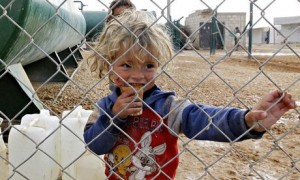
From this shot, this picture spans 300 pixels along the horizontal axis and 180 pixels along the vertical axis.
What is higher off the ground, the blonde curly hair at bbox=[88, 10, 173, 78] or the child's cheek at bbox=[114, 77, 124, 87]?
the blonde curly hair at bbox=[88, 10, 173, 78]

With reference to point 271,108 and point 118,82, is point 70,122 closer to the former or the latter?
point 118,82

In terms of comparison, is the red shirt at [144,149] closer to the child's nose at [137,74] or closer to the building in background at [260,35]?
the child's nose at [137,74]

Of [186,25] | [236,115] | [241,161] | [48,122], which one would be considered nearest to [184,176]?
[241,161]

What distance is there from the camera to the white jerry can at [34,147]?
2.11 meters

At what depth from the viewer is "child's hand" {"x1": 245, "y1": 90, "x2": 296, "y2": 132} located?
52.3 inches

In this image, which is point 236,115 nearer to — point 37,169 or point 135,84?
A: point 135,84

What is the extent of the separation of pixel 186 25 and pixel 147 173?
2472 centimetres

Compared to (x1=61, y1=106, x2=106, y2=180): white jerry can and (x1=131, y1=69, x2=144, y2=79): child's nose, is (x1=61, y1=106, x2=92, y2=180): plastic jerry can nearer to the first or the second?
(x1=61, y1=106, x2=106, y2=180): white jerry can

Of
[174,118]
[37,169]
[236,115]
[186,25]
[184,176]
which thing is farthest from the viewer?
[186,25]

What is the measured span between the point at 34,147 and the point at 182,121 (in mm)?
932

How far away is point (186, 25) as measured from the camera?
25.8 m

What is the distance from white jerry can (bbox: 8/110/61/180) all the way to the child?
22.9 inches

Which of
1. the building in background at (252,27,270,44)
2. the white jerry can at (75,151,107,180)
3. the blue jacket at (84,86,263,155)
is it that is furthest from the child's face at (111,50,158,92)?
the building in background at (252,27,270,44)

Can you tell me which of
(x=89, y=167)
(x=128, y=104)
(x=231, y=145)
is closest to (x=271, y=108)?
(x=231, y=145)
